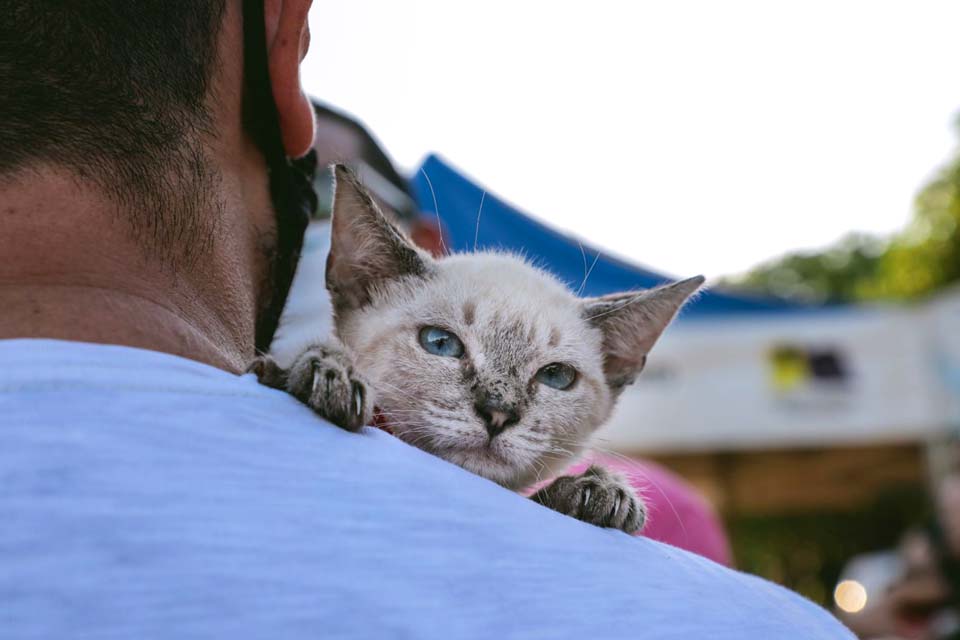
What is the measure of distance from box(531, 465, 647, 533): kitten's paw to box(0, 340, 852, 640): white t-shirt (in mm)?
297

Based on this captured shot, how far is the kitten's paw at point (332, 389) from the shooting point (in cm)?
112

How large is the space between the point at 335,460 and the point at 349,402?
0.14m

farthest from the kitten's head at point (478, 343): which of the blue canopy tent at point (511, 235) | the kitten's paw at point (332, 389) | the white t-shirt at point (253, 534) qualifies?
the blue canopy tent at point (511, 235)

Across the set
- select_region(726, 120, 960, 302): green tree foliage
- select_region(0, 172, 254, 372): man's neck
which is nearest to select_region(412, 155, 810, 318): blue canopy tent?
select_region(0, 172, 254, 372): man's neck

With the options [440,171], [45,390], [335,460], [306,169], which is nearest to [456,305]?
[306,169]

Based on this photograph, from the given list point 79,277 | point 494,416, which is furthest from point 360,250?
point 79,277

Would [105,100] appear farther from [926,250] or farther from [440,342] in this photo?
[926,250]

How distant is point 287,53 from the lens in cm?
138

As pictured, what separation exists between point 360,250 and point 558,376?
456mm

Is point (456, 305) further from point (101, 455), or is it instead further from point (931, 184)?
point (931, 184)

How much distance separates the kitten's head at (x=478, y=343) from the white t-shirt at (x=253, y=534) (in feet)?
1.43

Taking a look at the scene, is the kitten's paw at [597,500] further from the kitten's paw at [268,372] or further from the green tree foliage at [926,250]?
the green tree foliage at [926,250]

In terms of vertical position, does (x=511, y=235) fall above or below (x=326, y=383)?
above

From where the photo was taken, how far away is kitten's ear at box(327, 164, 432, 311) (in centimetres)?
164
